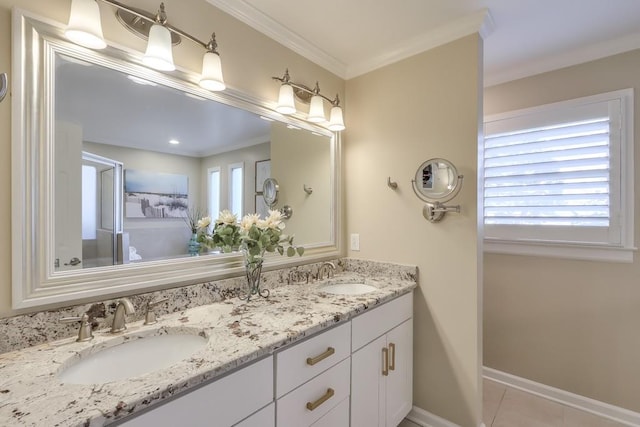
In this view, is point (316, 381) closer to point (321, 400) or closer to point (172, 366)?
point (321, 400)

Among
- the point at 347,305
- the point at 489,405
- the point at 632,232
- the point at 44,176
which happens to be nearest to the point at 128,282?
the point at 44,176

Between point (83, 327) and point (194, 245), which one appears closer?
point (83, 327)

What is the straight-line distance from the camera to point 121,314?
1.06 metres

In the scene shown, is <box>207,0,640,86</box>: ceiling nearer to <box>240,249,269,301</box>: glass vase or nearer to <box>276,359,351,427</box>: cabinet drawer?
<box>240,249,269,301</box>: glass vase

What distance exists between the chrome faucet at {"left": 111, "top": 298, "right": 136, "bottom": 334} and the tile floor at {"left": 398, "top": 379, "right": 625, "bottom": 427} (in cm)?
167

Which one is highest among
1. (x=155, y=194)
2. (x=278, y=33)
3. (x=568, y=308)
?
(x=278, y=33)

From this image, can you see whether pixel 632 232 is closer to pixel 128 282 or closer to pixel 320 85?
pixel 320 85

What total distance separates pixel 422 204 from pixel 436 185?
142 mm

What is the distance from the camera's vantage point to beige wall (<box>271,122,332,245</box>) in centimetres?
180

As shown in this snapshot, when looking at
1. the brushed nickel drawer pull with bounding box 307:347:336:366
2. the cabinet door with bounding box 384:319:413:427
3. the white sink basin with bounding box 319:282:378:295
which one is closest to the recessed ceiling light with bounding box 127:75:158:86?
the brushed nickel drawer pull with bounding box 307:347:336:366

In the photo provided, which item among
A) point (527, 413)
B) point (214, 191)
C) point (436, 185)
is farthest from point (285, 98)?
point (527, 413)

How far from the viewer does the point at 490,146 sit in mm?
2342

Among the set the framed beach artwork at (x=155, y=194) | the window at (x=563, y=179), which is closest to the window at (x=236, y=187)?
the framed beach artwork at (x=155, y=194)

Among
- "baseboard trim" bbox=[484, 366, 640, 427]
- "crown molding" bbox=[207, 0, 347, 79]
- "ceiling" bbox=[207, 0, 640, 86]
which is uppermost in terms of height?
"ceiling" bbox=[207, 0, 640, 86]
